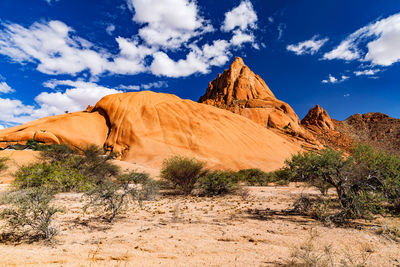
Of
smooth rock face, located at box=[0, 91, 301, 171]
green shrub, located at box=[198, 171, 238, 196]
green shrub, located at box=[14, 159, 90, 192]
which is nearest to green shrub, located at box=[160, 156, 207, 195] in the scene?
green shrub, located at box=[198, 171, 238, 196]

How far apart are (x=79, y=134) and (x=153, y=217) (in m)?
38.3

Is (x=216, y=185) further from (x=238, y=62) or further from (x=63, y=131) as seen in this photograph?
(x=238, y=62)

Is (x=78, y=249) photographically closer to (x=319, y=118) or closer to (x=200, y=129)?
(x=200, y=129)

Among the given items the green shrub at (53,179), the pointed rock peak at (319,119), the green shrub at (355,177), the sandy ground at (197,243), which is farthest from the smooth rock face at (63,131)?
the pointed rock peak at (319,119)

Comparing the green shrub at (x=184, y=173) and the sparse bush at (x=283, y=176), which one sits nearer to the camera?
the sparse bush at (x=283, y=176)

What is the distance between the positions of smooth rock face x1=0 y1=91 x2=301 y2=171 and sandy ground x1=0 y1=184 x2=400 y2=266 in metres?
26.4

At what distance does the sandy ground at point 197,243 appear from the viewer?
3.99 metres

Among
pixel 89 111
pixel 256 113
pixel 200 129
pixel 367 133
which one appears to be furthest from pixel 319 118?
pixel 89 111

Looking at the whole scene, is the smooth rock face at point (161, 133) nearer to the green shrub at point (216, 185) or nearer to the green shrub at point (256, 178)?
the green shrub at point (256, 178)

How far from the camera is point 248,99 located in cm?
6562

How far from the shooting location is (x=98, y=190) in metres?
7.11

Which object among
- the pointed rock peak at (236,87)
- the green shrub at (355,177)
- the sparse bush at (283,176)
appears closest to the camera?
the green shrub at (355,177)

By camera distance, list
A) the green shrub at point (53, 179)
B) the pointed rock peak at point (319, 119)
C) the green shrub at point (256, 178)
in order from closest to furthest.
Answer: the green shrub at point (53, 179)
the green shrub at point (256, 178)
the pointed rock peak at point (319, 119)

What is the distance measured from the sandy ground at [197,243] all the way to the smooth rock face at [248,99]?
53921 mm
